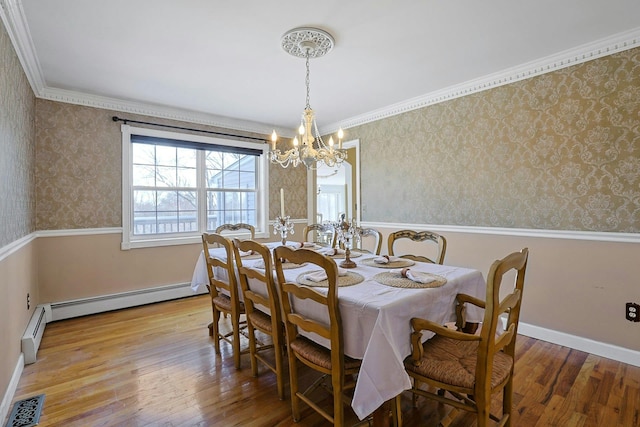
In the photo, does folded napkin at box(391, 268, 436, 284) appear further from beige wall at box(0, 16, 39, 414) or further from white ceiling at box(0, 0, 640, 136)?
beige wall at box(0, 16, 39, 414)

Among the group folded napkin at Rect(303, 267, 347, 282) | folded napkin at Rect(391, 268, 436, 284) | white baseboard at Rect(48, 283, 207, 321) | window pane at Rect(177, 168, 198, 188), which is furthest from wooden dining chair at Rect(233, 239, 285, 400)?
window pane at Rect(177, 168, 198, 188)

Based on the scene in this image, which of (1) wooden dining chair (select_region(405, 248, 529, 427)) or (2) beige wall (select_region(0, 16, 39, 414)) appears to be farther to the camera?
(2) beige wall (select_region(0, 16, 39, 414))

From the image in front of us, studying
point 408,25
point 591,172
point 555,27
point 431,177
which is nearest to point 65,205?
point 408,25

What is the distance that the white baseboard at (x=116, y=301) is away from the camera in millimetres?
3385

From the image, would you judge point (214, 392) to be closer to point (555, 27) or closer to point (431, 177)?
point (431, 177)

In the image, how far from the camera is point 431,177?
147 inches

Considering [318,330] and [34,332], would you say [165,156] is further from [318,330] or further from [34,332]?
[318,330]

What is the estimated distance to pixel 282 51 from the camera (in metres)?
2.62

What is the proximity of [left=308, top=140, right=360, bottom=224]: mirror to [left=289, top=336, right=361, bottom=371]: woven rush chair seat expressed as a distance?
1.71 metres

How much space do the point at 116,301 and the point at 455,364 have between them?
3.75 m

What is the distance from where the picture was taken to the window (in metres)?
3.91

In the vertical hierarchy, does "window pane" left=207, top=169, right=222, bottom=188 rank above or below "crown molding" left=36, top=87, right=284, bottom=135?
below

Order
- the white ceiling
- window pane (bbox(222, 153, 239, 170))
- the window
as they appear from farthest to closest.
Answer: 1. window pane (bbox(222, 153, 239, 170))
2. the window
3. the white ceiling

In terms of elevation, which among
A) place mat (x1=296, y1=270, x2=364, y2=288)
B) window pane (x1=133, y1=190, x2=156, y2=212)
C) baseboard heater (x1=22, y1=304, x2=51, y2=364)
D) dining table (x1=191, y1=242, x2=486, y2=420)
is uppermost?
window pane (x1=133, y1=190, x2=156, y2=212)
